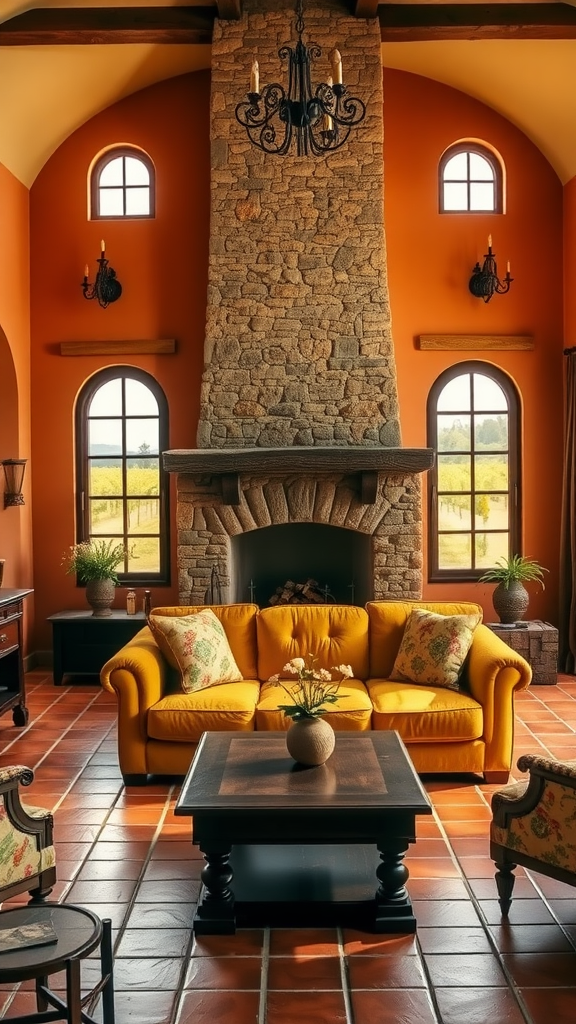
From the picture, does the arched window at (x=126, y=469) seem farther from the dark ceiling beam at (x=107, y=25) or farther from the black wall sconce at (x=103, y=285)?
the dark ceiling beam at (x=107, y=25)

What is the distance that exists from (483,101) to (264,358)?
3.07 m

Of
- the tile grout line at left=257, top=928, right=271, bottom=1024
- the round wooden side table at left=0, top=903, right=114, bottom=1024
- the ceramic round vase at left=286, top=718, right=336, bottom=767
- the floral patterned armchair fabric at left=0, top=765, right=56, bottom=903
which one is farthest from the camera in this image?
the ceramic round vase at left=286, top=718, right=336, bottom=767

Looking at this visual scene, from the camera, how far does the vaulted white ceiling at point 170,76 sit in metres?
7.15

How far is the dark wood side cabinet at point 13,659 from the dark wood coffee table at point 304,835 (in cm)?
272

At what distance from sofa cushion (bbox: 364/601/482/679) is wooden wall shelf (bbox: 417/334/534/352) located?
9.83 ft

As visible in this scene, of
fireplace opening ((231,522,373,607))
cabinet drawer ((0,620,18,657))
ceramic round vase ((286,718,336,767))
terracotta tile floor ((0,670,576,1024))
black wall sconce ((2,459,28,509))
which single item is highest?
black wall sconce ((2,459,28,509))

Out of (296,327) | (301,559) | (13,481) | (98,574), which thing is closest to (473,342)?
(296,327)

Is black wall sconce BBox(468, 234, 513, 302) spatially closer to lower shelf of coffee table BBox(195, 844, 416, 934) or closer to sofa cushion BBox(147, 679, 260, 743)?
sofa cushion BBox(147, 679, 260, 743)

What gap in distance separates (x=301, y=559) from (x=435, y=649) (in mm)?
3001

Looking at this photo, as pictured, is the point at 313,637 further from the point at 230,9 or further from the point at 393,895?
the point at 230,9

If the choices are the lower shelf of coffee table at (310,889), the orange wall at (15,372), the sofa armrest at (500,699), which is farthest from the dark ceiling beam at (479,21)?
the lower shelf of coffee table at (310,889)

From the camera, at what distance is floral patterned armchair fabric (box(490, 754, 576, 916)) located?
11.0ft

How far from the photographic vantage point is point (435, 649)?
17.3ft

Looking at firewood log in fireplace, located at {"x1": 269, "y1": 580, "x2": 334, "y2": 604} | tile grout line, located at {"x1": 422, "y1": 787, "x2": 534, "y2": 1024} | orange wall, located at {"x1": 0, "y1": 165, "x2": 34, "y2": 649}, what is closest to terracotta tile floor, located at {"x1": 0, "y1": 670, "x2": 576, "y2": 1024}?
tile grout line, located at {"x1": 422, "y1": 787, "x2": 534, "y2": 1024}
